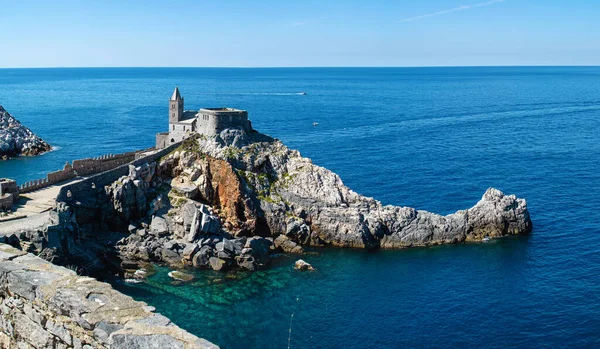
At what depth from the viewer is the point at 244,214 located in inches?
2677

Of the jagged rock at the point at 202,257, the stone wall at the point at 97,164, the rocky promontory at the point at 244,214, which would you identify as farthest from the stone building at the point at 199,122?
the jagged rock at the point at 202,257

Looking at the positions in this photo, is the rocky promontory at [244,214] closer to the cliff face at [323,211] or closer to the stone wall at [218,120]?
the cliff face at [323,211]

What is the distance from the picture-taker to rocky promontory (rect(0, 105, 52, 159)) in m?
113

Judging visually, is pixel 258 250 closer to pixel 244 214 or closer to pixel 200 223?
pixel 200 223

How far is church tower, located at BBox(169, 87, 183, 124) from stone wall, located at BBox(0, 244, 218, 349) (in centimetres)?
6376

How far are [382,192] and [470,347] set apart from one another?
4132 cm

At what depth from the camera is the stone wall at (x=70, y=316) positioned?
1351cm

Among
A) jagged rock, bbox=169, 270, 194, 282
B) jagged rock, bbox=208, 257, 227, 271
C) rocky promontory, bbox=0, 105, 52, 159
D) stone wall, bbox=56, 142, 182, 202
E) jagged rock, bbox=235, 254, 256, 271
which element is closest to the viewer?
jagged rock, bbox=169, 270, 194, 282

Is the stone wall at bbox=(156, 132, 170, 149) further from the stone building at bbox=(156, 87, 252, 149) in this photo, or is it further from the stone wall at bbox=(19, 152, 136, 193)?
the stone wall at bbox=(19, 152, 136, 193)

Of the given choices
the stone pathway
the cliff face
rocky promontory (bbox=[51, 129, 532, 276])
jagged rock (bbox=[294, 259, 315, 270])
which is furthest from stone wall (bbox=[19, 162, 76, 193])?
jagged rock (bbox=[294, 259, 315, 270])

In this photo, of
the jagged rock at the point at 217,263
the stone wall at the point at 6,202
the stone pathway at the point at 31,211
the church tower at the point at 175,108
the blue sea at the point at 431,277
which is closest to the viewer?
the blue sea at the point at 431,277

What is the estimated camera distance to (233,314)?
160 ft

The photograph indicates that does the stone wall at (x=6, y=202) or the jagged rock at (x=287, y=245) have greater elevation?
the stone wall at (x=6, y=202)

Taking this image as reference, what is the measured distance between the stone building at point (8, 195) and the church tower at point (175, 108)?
26.7 metres
